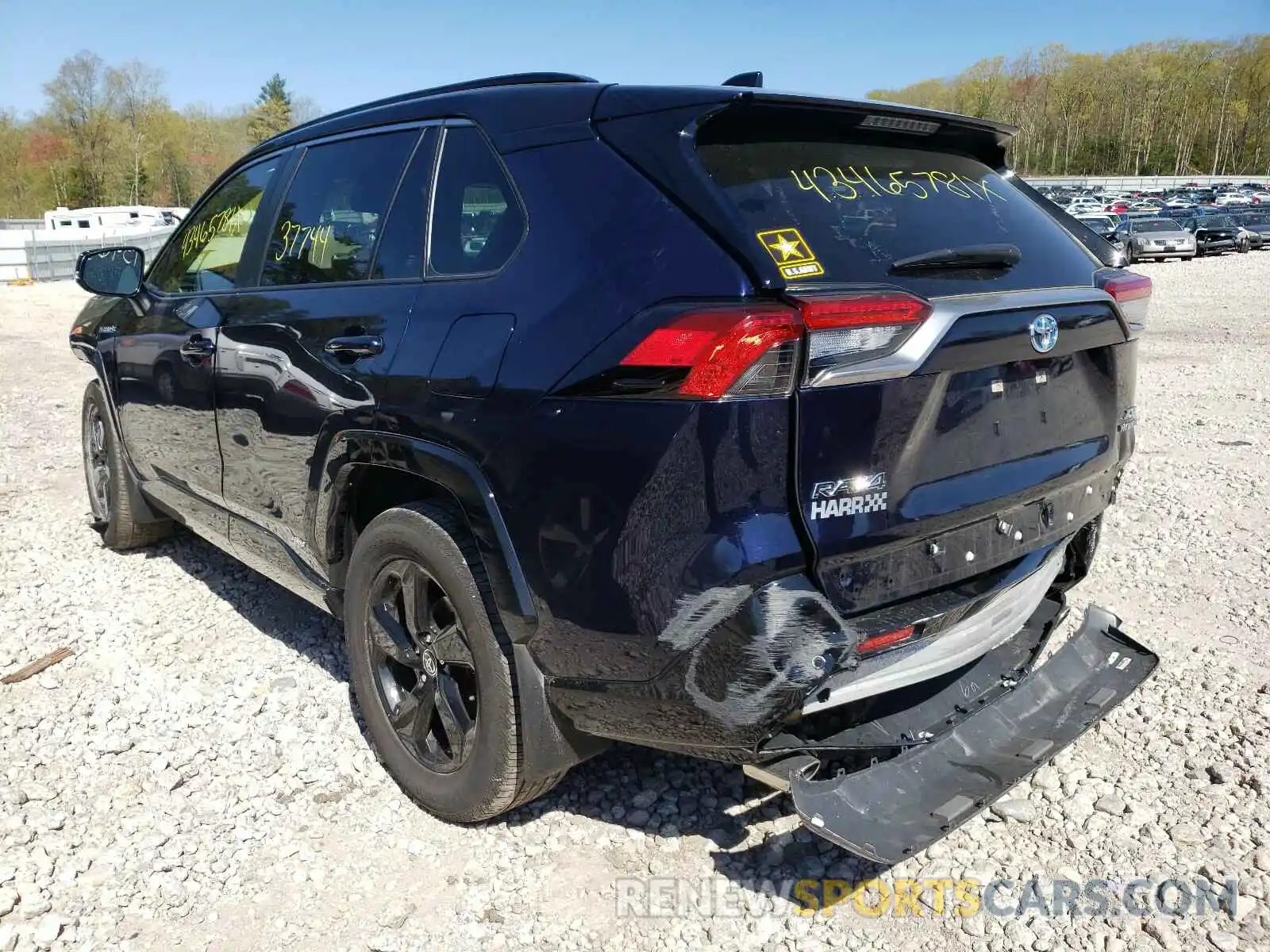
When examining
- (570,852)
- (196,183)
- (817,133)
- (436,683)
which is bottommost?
(570,852)

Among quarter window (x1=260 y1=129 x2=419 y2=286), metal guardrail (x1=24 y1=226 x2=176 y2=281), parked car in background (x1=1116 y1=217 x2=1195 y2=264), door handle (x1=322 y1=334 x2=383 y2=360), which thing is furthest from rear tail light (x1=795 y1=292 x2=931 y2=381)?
parked car in background (x1=1116 y1=217 x2=1195 y2=264)

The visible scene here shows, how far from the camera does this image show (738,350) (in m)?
1.94

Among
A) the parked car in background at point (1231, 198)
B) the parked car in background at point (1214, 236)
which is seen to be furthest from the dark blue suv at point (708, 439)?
the parked car in background at point (1231, 198)

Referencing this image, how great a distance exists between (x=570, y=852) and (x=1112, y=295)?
2126 mm

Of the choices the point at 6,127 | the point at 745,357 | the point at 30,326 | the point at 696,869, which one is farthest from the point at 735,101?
the point at 6,127

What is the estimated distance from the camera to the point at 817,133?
93.7 inches

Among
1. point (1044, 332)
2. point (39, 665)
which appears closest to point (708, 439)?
point (1044, 332)

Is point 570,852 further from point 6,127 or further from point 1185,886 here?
point 6,127

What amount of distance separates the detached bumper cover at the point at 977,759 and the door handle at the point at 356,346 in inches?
62.2

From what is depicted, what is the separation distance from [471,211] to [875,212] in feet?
3.42

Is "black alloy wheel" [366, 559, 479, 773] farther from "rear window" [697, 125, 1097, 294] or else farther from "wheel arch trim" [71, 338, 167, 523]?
"wheel arch trim" [71, 338, 167, 523]

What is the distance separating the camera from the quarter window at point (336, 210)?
117 inches

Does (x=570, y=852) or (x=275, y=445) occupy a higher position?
(x=275, y=445)

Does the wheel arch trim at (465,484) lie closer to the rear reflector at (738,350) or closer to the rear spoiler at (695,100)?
the rear reflector at (738,350)
